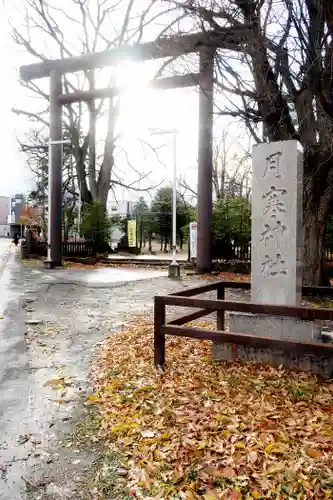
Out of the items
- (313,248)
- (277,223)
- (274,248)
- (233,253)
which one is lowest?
(233,253)

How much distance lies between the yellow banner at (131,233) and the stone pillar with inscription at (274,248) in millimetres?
22789

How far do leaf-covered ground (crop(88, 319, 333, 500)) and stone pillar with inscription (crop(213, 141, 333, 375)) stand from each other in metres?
0.46

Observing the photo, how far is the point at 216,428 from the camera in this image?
12.2ft

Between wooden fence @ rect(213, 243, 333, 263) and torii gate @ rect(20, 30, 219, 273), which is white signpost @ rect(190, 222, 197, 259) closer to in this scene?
wooden fence @ rect(213, 243, 333, 263)

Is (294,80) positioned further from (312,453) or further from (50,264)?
(50,264)

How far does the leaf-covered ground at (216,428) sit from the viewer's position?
3.00 m

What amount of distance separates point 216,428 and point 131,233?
1007 inches

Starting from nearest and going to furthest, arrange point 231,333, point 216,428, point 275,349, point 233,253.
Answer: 1. point 216,428
2. point 231,333
3. point 275,349
4. point 233,253

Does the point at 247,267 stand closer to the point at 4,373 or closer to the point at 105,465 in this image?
the point at 4,373

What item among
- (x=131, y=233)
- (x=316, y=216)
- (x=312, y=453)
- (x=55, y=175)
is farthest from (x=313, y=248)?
(x=131, y=233)

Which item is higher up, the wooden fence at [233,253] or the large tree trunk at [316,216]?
the large tree trunk at [316,216]

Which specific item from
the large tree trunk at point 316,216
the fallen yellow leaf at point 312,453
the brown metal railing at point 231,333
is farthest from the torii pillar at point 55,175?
the fallen yellow leaf at point 312,453

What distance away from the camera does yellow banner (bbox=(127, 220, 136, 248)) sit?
28.1 metres

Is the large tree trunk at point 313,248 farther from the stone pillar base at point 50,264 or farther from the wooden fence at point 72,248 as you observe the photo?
the wooden fence at point 72,248
